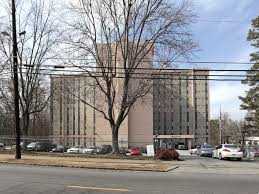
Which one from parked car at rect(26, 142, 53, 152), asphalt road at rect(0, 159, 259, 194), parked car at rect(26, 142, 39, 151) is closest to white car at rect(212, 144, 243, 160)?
parked car at rect(26, 142, 53, 152)

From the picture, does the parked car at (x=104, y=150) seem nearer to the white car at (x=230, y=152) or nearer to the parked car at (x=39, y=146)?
the parked car at (x=39, y=146)

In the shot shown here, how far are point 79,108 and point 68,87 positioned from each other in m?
72.6

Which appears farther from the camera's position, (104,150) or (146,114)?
(146,114)

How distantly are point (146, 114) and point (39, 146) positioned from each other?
208ft

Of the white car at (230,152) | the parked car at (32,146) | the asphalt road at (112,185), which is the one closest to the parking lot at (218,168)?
the asphalt road at (112,185)

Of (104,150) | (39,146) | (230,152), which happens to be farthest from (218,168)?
(104,150)

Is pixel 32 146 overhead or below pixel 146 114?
below

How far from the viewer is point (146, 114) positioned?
112438 millimetres

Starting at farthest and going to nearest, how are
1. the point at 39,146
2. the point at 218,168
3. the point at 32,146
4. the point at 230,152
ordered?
the point at 39,146 < the point at 32,146 < the point at 230,152 < the point at 218,168

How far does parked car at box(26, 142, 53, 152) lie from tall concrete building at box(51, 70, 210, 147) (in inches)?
214

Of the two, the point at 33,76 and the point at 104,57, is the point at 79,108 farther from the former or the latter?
the point at 104,57

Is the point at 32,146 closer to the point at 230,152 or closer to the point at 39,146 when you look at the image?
the point at 39,146

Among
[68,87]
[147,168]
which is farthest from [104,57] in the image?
[147,168]

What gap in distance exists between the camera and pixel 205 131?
171 meters
